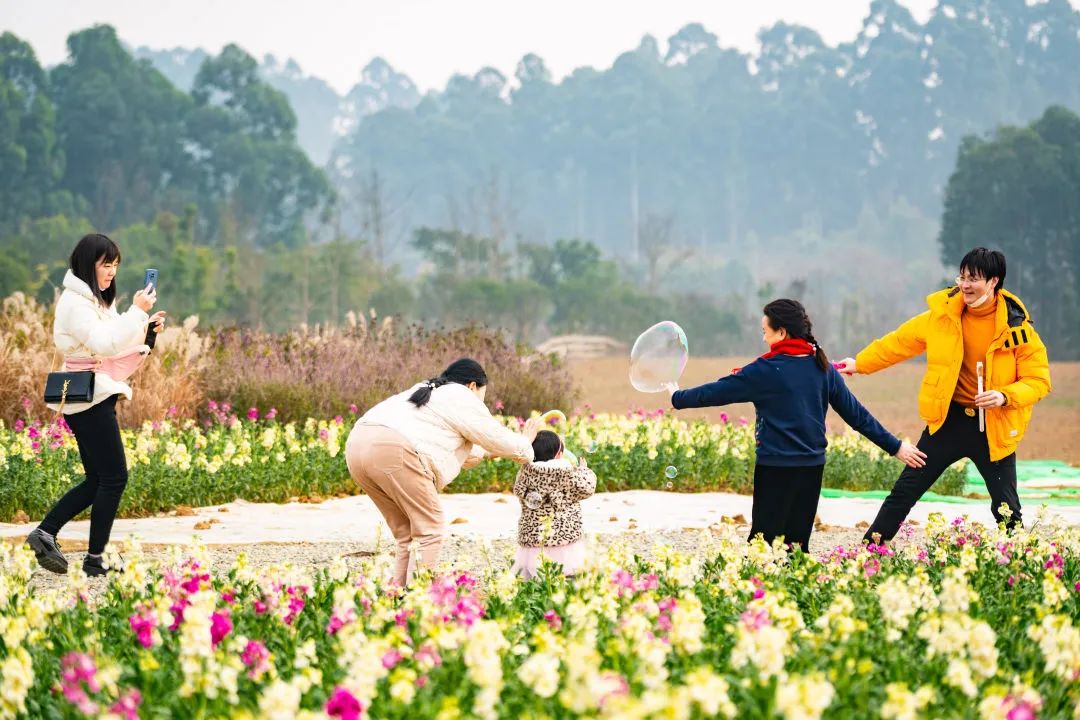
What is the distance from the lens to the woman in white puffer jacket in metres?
6.42

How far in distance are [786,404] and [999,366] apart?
1.24 meters

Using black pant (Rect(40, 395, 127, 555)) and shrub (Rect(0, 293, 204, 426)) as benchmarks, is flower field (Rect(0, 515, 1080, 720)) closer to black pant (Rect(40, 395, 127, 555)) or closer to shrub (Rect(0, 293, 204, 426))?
black pant (Rect(40, 395, 127, 555))

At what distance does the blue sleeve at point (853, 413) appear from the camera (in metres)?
6.11

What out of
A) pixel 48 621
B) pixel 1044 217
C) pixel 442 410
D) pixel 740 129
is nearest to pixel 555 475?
pixel 442 410

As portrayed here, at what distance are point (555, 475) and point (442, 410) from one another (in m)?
0.73

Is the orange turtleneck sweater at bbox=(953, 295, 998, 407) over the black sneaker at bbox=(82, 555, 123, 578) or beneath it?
over

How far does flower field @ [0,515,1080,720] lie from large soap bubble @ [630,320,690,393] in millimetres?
1210

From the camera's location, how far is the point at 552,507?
20.8 ft

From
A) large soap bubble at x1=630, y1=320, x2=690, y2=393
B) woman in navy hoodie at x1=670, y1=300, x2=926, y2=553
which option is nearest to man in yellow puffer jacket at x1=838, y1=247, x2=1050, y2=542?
woman in navy hoodie at x1=670, y1=300, x2=926, y2=553

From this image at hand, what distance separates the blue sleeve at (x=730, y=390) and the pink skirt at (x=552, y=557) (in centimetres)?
87

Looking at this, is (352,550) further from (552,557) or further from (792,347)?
(792,347)

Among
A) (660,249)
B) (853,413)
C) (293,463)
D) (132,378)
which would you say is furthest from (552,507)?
(660,249)

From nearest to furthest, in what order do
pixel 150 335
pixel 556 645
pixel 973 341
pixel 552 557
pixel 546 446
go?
pixel 556 645, pixel 552 557, pixel 546 446, pixel 973 341, pixel 150 335

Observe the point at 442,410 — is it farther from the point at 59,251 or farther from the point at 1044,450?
the point at 59,251
